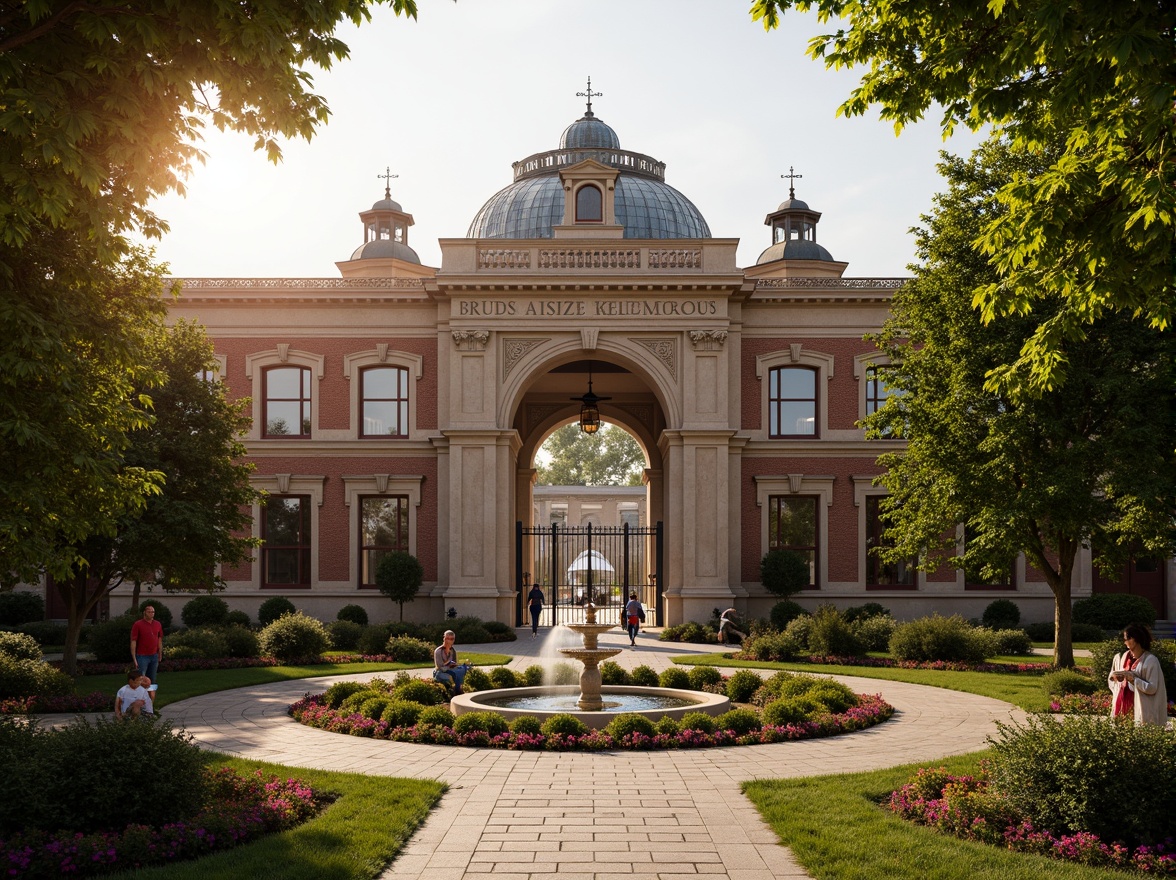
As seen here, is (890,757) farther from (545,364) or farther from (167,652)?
(545,364)

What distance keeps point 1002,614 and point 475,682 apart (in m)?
20.3

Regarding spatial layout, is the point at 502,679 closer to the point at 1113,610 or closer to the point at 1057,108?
the point at 1057,108

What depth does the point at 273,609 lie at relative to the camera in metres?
30.4

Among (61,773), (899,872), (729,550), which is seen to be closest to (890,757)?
(899,872)

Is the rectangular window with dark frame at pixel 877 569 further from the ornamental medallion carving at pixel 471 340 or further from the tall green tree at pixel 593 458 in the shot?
the tall green tree at pixel 593 458

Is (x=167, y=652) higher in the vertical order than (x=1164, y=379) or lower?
lower

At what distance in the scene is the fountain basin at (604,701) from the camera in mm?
13586

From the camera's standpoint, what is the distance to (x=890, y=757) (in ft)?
39.3

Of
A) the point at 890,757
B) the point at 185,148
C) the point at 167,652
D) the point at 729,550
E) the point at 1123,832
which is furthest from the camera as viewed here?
the point at 729,550

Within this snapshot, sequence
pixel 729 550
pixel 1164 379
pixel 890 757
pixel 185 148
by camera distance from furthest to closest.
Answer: pixel 729 550, pixel 1164 379, pixel 890 757, pixel 185 148

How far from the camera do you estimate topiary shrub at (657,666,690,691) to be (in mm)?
17312

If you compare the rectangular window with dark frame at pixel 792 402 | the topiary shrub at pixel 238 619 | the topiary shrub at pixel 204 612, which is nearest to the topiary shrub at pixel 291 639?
the topiary shrub at pixel 238 619

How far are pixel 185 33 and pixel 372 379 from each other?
85.2 feet

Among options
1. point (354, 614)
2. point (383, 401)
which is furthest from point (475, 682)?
point (383, 401)
